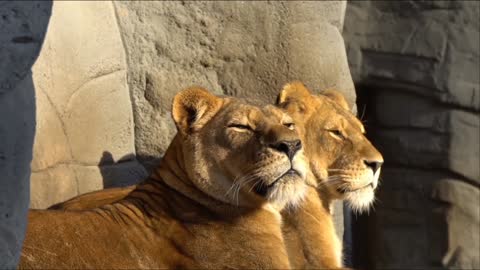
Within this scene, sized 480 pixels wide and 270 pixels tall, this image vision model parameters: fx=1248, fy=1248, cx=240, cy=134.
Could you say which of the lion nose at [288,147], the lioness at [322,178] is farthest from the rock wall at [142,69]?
the lion nose at [288,147]

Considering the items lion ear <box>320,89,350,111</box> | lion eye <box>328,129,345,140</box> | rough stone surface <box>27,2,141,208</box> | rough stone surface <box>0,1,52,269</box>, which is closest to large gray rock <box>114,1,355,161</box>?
rough stone surface <box>27,2,141,208</box>

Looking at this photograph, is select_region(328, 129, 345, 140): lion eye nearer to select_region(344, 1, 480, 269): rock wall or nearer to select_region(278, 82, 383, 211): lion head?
select_region(278, 82, 383, 211): lion head

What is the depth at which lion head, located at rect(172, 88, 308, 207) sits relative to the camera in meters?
5.16

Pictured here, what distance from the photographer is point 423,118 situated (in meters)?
8.05

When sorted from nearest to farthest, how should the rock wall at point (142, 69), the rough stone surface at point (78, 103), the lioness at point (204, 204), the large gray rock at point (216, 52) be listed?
the lioness at point (204, 204)
the rough stone surface at point (78, 103)
the rock wall at point (142, 69)
the large gray rock at point (216, 52)

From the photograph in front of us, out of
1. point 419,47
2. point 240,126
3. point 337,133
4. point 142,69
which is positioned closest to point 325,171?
point 337,133

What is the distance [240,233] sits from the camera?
5.24 metres

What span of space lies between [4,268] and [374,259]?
5633 millimetres

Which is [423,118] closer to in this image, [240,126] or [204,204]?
[240,126]

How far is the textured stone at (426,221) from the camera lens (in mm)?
8039

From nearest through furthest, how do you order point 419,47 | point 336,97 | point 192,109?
point 192,109
point 336,97
point 419,47

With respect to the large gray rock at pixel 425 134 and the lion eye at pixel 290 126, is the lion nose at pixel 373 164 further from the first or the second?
the large gray rock at pixel 425 134

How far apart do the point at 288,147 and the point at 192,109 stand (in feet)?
1.88

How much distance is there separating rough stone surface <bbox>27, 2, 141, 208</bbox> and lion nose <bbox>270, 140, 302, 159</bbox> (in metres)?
1.39
